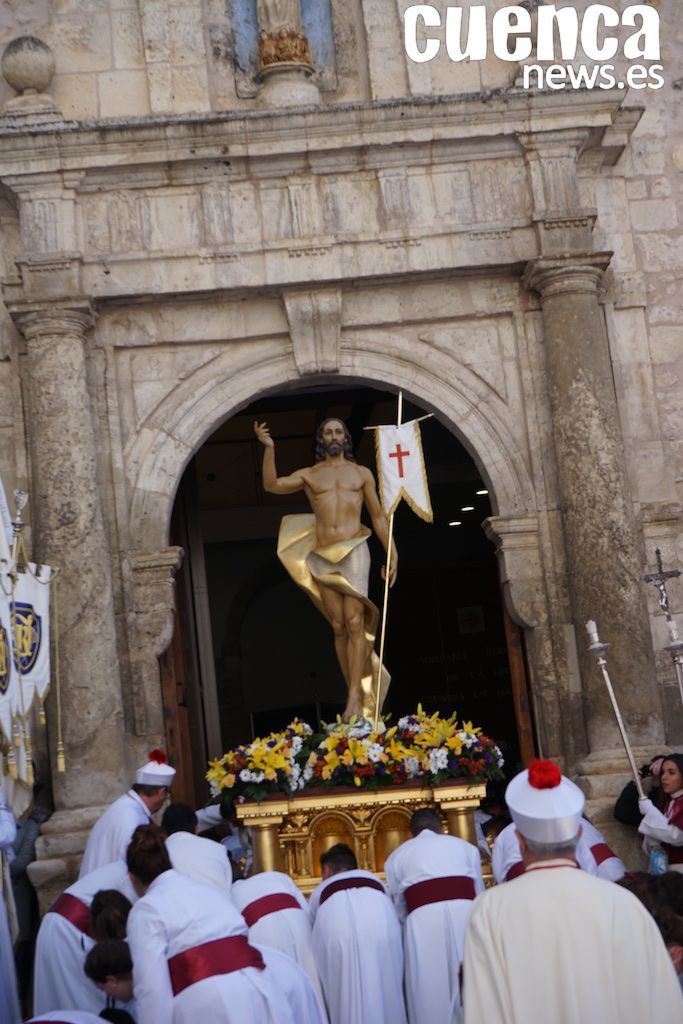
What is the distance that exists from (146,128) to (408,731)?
4654 mm

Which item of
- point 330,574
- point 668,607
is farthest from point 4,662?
point 668,607

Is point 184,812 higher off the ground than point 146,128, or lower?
lower

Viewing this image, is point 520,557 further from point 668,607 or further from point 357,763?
point 357,763

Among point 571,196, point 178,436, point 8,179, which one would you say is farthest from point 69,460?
point 571,196

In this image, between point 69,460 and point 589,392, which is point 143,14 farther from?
point 589,392

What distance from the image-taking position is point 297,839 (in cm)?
935

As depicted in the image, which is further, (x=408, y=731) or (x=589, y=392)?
(x=589, y=392)

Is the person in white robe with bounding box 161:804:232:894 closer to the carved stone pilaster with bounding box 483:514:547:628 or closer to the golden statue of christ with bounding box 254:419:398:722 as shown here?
the golden statue of christ with bounding box 254:419:398:722

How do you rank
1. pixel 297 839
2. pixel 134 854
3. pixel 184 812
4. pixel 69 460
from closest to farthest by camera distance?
pixel 134 854 < pixel 184 812 < pixel 297 839 < pixel 69 460

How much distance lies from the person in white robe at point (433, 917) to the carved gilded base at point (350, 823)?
6.04 ft

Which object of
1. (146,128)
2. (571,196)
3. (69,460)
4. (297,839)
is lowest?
(297,839)

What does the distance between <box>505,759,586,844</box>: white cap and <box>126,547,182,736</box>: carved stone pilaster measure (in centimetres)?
643

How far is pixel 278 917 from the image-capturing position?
7027mm

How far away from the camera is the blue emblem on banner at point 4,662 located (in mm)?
8164
